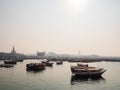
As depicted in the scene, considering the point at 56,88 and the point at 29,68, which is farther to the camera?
the point at 29,68

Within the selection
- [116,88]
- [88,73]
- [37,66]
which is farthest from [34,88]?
[37,66]

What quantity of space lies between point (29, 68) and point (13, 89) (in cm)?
4236

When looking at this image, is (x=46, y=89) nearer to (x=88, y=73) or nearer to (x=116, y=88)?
(x=116, y=88)

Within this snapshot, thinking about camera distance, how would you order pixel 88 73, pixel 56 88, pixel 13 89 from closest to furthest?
1. pixel 13 89
2. pixel 56 88
3. pixel 88 73

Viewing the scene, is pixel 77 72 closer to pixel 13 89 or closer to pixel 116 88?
pixel 116 88

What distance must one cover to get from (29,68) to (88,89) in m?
42.0

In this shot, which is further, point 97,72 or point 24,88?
point 97,72

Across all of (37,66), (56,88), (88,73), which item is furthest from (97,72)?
(37,66)

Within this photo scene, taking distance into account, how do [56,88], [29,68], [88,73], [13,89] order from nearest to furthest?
1. [13,89]
2. [56,88]
3. [88,73]
4. [29,68]

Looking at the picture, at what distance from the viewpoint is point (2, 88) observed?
39.3m

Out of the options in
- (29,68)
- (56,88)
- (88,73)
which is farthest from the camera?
(29,68)

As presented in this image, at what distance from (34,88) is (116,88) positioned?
17.9 m

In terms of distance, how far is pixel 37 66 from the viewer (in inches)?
3196

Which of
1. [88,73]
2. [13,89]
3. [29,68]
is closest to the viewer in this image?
[13,89]
